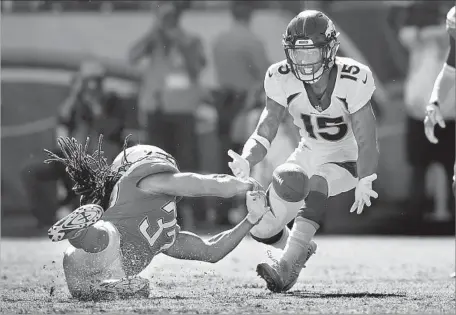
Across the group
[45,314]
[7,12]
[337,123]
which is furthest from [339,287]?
[7,12]

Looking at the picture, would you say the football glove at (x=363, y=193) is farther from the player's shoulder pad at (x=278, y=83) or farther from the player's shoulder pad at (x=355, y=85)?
the player's shoulder pad at (x=278, y=83)

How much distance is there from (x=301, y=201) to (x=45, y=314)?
1985 millimetres

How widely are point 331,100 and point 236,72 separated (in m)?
4.72

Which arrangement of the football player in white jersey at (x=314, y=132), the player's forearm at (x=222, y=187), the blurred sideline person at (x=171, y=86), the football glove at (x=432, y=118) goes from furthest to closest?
the blurred sideline person at (x=171, y=86) → the football glove at (x=432, y=118) → the football player in white jersey at (x=314, y=132) → the player's forearm at (x=222, y=187)

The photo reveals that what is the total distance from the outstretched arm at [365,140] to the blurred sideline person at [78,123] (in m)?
4.31

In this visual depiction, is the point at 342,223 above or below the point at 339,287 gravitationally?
below

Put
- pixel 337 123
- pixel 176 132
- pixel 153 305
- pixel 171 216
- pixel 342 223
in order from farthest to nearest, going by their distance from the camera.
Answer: pixel 342 223 → pixel 176 132 → pixel 337 123 → pixel 171 216 → pixel 153 305

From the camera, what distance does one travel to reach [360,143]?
5996 mm

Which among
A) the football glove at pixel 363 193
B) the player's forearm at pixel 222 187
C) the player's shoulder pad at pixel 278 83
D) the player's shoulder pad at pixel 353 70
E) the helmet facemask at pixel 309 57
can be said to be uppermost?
the helmet facemask at pixel 309 57

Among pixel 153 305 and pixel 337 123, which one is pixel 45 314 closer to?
pixel 153 305

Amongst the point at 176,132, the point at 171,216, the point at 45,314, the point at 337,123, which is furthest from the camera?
the point at 176,132

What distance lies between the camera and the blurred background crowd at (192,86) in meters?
10.5

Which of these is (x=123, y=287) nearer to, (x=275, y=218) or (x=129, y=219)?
(x=129, y=219)

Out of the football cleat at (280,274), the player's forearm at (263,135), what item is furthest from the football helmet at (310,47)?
the football cleat at (280,274)
